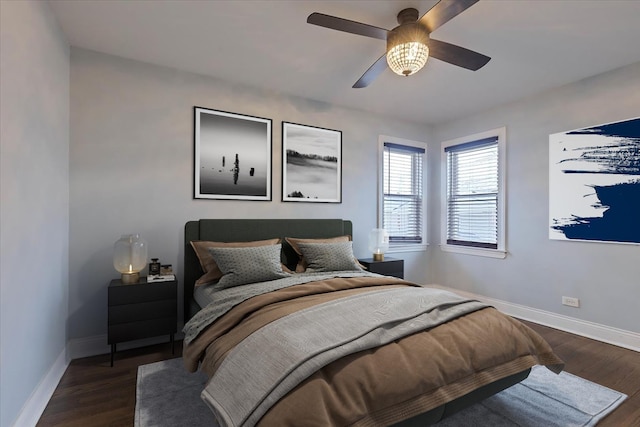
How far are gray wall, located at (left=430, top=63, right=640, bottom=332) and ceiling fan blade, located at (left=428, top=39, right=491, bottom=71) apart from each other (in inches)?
71.5

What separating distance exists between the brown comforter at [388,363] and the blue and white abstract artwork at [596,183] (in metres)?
1.96

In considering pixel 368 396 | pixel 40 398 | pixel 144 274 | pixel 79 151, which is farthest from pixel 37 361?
pixel 368 396

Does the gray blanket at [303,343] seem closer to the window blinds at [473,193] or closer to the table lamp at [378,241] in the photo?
the table lamp at [378,241]

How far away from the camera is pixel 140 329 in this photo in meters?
2.61

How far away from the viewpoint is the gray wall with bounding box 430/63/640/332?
120 inches

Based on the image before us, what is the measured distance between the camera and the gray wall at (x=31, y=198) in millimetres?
1576

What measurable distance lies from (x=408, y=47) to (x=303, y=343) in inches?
77.7

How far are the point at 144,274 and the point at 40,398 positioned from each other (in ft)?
3.84

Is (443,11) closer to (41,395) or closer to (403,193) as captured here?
(403,193)

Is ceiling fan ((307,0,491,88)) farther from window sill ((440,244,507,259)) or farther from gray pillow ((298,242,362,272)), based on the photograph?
window sill ((440,244,507,259))

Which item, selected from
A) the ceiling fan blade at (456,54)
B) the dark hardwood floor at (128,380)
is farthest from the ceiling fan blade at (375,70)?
the dark hardwood floor at (128,380)

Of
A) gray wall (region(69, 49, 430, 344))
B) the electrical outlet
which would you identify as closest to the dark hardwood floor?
the electrical outlet

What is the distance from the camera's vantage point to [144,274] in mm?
3002

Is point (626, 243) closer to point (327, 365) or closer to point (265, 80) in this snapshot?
point (327, 365)
